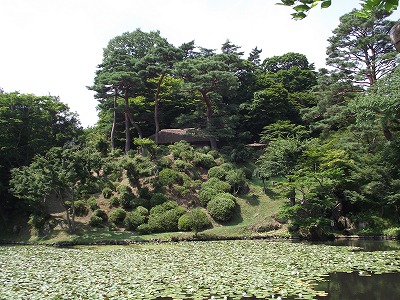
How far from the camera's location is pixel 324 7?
5.25ft

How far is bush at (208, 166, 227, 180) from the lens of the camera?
2747 cm

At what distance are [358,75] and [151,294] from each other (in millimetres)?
23103

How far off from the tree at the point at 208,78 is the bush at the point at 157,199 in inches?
324

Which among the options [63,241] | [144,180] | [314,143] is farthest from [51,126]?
[314,143]

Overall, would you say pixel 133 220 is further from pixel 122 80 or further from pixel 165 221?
pixel 122 80

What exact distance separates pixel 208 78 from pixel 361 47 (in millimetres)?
11519

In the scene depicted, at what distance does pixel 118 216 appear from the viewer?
2359cm

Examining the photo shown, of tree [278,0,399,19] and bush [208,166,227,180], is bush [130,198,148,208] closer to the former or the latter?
bush [208,166,227,180]

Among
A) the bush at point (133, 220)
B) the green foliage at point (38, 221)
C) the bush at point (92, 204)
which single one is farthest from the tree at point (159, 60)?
the green foliage at point (38, 221)

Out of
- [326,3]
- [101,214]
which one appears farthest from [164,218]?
[326,3]

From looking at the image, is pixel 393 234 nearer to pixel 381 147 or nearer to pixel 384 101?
pixel 381 147

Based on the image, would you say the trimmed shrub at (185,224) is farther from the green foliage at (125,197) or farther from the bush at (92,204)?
the bush at (92,204)

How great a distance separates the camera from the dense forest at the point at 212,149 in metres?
Result: 20.0

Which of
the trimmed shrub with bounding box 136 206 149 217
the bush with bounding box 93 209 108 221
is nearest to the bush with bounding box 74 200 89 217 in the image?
the bush with bounding box 93 209 108 221
